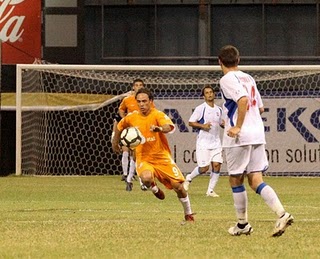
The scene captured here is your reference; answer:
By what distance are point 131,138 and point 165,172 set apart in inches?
21.7

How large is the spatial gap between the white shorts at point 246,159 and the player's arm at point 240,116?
0.22m

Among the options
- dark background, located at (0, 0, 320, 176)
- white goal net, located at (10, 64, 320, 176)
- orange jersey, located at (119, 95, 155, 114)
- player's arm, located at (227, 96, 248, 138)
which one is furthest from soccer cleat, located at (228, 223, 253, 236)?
dark background, located at (0, 0, 320, 176)

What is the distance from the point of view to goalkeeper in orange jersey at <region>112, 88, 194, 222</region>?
13.3 metres

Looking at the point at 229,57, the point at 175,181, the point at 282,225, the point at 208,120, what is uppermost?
the point at 229,57

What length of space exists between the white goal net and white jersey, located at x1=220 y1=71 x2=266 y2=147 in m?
16.4

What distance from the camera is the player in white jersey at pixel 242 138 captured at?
10758mm

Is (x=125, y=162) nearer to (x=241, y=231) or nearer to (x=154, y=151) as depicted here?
(x=154, y=151)

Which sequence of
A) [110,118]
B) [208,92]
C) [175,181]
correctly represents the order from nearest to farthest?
[175,181] → [208,92] → [110,118]

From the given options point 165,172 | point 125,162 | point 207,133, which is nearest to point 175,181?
point 165,172

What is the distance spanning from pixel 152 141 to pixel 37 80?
14.5 meters

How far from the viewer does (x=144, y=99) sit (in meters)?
13.7

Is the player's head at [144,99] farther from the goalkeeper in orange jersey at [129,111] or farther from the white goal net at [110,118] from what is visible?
the white goal net at [110,118]

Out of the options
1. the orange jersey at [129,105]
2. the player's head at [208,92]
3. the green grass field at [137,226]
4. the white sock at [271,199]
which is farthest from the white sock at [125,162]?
the white sock at [271,199]

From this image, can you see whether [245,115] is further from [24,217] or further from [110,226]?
[24,217]
